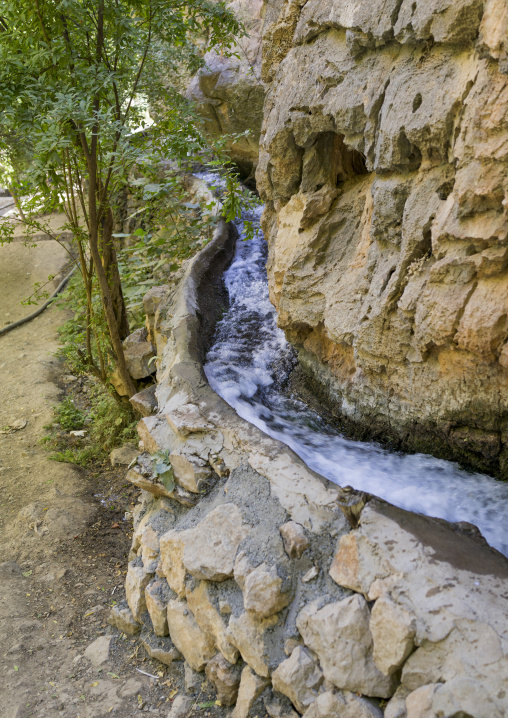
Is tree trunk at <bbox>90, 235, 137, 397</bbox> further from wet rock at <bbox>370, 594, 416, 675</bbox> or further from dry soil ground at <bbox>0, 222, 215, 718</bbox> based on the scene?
wet rock at <bbox>370, 594, 416, 675</bbox>

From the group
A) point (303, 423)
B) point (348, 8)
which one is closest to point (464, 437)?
point (303, 423)

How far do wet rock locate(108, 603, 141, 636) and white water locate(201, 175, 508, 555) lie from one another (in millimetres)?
1480

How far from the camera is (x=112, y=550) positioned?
4.39 meters

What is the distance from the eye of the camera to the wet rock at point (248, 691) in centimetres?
259

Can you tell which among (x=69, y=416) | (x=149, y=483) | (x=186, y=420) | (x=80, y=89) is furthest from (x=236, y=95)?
(x=149, y=483)

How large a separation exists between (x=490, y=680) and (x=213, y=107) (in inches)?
457

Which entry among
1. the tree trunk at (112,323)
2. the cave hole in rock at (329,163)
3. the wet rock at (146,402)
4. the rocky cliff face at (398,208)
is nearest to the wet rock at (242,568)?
the rocky cliff face at (398,208)

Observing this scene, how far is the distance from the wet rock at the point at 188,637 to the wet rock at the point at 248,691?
1.00 ft

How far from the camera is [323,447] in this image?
3680 mm

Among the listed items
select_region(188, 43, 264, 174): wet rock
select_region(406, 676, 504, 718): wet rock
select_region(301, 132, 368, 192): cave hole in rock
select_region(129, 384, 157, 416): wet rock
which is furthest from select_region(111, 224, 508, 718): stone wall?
select_region(188, 43, 264, 174): wet rock

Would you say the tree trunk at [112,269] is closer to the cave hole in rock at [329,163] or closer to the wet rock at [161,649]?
the cave hole in rock at [329,163]

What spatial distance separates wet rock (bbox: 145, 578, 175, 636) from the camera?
3.25 m

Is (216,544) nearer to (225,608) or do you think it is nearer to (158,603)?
(225,608)

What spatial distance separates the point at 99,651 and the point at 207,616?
930mm
